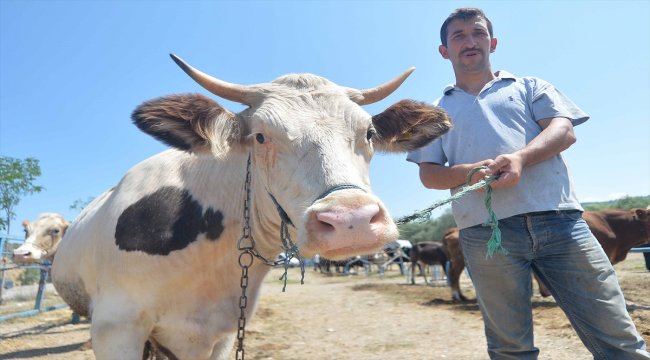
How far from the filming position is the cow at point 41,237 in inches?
339

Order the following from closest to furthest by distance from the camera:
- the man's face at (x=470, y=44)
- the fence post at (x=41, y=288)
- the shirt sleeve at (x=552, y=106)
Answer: the shirt sleeve at (x=552, y=106) < the man's face at (x=470, y=44) < the fence post at (x=41, y=288)

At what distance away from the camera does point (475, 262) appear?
2.52 m

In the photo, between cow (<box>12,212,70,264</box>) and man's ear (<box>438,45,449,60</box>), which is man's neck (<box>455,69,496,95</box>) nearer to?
man's ear (<box>438,45,449,60</box>)

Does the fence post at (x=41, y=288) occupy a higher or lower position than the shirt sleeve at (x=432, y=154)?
lower

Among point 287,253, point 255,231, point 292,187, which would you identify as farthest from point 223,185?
point 292,187

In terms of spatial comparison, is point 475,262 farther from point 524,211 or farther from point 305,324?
point 305,324

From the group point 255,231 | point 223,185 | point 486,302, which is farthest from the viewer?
point 223,185

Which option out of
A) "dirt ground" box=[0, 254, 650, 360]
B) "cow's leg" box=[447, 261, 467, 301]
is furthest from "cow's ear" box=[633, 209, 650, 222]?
"cow's leg" box=[447, 261, 467, 301]

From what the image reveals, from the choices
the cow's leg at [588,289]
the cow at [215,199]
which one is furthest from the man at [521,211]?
the cow at [215,199]

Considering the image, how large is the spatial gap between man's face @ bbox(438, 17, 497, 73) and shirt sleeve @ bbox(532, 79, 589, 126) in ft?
1.29

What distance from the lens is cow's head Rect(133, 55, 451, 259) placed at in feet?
5.97

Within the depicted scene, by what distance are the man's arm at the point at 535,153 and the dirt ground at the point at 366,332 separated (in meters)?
4.14

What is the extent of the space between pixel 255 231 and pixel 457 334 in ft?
18.2

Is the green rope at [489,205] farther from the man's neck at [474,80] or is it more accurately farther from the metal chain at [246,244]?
the metal chain at [246,244]
